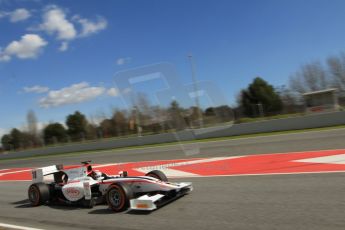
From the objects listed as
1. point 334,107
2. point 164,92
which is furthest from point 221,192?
point 334,107

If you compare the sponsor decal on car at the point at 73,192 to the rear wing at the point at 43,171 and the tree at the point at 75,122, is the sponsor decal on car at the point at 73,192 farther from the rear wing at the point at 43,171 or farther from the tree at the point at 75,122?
the tree at the point at 75,122

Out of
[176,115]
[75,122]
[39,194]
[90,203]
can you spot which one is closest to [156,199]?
[90,203]

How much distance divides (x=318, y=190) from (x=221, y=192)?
1.94 m

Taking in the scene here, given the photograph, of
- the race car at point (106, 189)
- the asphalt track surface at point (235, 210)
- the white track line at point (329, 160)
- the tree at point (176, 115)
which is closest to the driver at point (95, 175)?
the race car at point (106, 189)

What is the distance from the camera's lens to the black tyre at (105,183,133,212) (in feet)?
24.3

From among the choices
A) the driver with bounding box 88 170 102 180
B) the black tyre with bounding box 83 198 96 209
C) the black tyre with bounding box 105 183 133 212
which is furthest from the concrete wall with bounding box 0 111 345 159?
the black tyre with bounding box 105 183 133 212

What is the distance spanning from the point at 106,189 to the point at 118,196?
2.07 feet

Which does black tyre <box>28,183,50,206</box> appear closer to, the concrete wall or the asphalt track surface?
the asphalt track surface

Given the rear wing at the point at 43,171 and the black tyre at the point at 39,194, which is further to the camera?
the rear wing at the point at 43,171

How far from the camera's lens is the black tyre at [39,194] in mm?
9156

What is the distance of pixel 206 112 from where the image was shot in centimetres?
1956

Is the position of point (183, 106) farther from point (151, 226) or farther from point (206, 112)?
point (151, 226)

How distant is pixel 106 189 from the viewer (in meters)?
8.12

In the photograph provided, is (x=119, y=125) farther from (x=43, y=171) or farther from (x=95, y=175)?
(x=95, y=175)
